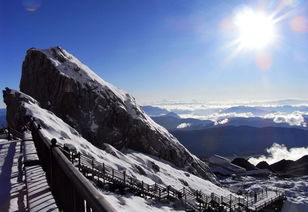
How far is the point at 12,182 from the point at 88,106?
59.6 meters

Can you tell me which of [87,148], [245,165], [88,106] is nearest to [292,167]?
[245,165]

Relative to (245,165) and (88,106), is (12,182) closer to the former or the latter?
(88,106)

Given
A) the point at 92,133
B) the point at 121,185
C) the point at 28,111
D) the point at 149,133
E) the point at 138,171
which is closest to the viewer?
the point at 121,185

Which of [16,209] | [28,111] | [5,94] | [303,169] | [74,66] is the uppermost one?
[74,66]

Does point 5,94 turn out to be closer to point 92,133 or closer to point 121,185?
point 92,133

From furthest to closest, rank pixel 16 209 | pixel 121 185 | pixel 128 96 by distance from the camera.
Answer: pixel 128 96 → pixel 121 185 → pixel 16 209

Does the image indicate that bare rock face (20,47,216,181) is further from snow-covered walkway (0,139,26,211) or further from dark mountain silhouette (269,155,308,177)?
dark mountain silhouette (269,155,308,177)

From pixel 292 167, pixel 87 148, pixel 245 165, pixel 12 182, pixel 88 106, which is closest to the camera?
pixel 12 182

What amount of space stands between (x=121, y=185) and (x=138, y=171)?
22.1m

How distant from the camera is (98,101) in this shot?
6869 centimetres

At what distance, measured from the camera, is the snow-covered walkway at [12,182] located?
271 inches

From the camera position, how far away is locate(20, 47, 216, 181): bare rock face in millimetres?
65562

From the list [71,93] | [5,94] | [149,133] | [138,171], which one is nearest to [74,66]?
[71,93]

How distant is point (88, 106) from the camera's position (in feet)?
221
